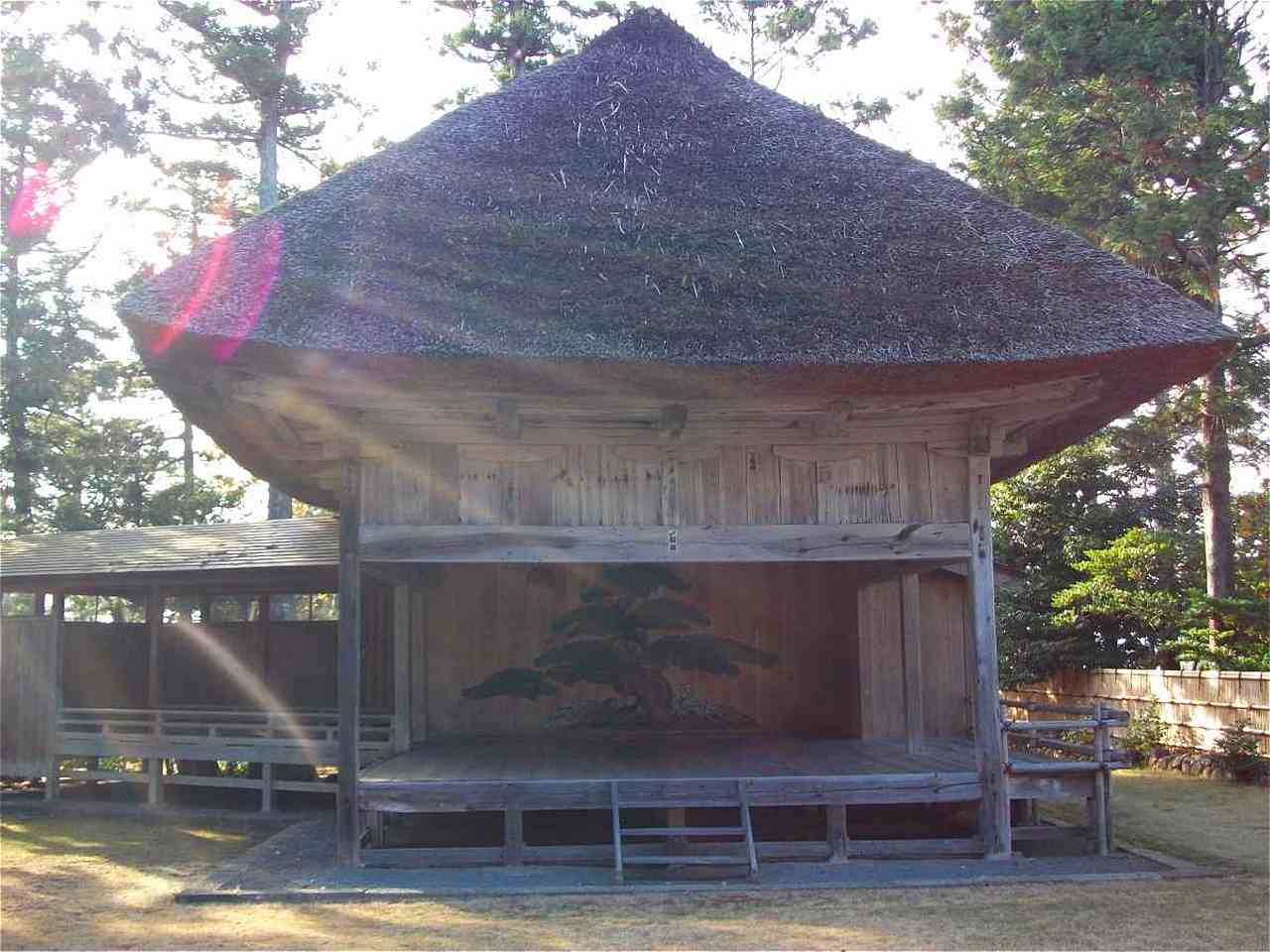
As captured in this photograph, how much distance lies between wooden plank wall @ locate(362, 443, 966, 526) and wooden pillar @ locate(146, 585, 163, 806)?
6.45m

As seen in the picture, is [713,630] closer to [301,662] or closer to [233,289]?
[301,662]

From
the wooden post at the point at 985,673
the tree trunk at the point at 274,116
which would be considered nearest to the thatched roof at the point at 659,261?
the wooden post at the point at 985,673

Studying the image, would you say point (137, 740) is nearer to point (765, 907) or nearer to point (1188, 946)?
point (765, 907)

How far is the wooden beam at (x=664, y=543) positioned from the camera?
829 cm

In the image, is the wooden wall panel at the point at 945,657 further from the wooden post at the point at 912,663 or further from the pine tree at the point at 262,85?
the pine tree at the point at 262,85

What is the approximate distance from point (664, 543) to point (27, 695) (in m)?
9.29

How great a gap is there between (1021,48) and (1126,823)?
46.4ft

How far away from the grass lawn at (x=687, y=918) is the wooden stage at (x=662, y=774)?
914 mm

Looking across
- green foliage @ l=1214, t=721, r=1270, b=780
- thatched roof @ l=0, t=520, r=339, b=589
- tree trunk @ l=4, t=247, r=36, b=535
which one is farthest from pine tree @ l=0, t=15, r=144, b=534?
green foliage @ l=1214, t=721, r=1270, b=780

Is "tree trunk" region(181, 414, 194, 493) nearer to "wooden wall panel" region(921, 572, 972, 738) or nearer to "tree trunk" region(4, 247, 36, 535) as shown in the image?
"tree trunk" region(4, 247, 36, 535)

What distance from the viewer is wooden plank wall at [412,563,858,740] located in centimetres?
1220

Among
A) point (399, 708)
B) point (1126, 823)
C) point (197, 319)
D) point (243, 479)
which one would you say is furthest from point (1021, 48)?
point (243, 479)

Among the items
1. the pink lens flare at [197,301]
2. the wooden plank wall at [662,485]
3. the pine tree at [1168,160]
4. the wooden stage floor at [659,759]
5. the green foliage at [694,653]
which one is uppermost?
the pine tree at [1168,160]

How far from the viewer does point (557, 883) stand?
789 cm
